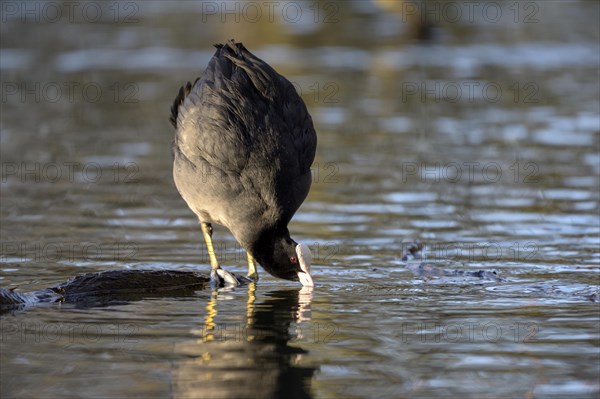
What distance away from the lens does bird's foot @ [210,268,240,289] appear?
787 centimetres

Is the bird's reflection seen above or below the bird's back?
below

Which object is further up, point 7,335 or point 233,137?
point 233,137

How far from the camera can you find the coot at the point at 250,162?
7840 mm

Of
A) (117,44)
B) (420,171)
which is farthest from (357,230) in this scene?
(117,44)

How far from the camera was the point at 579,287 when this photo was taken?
7.42m

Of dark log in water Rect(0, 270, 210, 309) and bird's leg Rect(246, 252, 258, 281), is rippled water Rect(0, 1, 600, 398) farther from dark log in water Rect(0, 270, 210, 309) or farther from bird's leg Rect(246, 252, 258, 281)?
dark log in water Rect(0, 270, 210, 309)

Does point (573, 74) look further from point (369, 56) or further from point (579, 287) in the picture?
point (579, 287)

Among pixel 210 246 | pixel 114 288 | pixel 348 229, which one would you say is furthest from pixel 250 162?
pixel 348 229

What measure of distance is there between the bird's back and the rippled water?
544 mm

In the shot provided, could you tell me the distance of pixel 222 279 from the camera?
7953mm

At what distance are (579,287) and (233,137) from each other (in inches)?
99.5

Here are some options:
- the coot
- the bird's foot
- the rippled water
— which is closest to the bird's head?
the coot

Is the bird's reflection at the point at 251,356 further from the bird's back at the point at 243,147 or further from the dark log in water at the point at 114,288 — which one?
the bird's back at the point at 243,147

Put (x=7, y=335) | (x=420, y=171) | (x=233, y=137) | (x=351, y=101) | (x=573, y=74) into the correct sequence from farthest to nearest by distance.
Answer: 1. (x=573, y=74)
2. (x=351, y=101)
3. (x=420, y=171)
4. (x=233, y=137)
5. (x=7, y=335)
